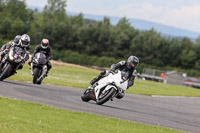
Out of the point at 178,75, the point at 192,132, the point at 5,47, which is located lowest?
the point at 178,75

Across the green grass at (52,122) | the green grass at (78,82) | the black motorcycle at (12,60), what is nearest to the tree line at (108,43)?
the green grass at (78,82)

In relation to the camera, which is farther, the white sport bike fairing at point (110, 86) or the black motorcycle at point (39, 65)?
the black motorcycle at point (39, 65)

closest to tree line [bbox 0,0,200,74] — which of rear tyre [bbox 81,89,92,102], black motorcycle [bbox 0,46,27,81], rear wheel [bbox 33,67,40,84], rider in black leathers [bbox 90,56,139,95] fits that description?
rear wheel [bbox 33,67,40,84]

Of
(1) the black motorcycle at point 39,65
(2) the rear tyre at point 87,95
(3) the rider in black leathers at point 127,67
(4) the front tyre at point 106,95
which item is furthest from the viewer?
(1) the black motorcycle at point 39,65

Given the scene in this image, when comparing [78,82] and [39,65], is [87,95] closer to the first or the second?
[39,65]

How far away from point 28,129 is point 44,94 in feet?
25.2

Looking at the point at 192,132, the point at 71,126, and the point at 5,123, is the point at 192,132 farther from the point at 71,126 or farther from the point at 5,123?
the point at 5,123

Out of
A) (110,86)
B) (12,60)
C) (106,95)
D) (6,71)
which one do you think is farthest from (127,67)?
(6,71)

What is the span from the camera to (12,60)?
59.5 feet

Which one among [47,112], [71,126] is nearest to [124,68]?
[47,112]

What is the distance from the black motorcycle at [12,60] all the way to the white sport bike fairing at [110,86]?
4.76m

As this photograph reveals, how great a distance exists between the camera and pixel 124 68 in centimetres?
1498

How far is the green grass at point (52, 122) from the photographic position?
8.88m

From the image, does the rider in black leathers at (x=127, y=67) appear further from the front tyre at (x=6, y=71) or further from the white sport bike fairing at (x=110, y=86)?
the front tyre at (x=6, y=71)
